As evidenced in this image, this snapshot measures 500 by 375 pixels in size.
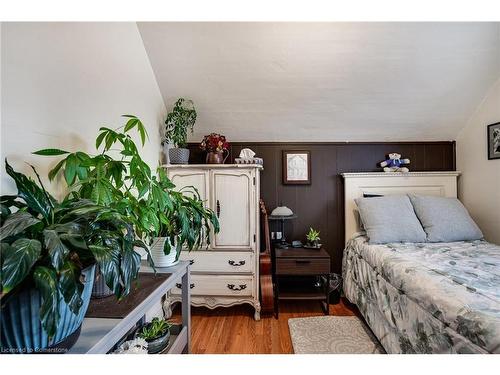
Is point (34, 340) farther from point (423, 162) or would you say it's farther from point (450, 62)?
point (423, 162)

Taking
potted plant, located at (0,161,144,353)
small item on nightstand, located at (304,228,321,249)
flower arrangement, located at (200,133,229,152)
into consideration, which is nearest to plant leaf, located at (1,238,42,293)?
potted plant, located at (0,161,144,353)

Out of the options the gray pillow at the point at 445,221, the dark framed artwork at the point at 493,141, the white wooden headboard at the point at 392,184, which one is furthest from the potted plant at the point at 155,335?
the dark framed artwork at the point at 493,141

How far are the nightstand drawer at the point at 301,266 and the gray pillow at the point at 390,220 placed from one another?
0.51m

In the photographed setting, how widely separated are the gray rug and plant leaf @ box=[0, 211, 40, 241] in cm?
181

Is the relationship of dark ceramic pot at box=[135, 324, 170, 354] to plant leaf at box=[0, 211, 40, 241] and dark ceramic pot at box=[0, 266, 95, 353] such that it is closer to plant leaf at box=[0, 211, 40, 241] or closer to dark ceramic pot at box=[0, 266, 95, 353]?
dark ceramic pot at box=[0, 266, 95, 353]

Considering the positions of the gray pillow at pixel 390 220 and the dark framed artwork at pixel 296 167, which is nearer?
the gray pillow at pixel 390 220

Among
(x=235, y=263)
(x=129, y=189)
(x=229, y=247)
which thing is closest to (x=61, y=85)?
(x=129, y=189)

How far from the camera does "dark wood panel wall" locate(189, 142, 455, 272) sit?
9.09 feet

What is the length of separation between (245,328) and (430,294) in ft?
4.71

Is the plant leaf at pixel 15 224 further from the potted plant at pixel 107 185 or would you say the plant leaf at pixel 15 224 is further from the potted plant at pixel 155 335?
the potted plant at pixel 155 335

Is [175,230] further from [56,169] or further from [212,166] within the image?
[212,166]

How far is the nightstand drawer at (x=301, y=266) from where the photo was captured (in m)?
2.24

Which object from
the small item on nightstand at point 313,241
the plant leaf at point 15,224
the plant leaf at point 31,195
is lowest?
the small item on nightstand at point 313,241

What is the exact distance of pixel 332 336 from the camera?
6.36ft
